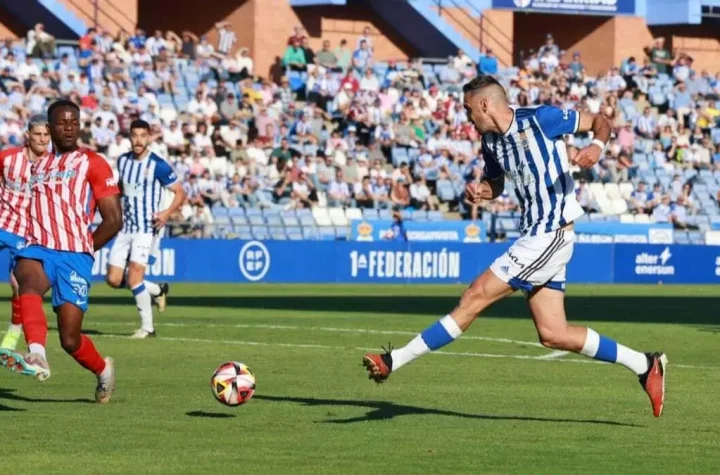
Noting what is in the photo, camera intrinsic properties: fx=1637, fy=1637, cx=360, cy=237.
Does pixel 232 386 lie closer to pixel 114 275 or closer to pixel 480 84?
pixel 480 84

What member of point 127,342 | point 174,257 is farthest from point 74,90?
point 127,342

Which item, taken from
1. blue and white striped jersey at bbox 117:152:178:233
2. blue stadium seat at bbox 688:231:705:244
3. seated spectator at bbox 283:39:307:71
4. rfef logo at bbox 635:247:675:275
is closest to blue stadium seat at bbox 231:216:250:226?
seated spectator at bbox 283:39:307:71

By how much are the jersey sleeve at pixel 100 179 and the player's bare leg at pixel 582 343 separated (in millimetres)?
2852

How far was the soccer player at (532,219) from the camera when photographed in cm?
1026

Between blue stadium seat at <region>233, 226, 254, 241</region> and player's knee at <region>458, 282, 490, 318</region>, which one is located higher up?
player's knee at <region>458, 282, 490, 318</region>

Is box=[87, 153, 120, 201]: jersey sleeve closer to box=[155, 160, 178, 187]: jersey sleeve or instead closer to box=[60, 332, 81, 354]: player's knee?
box=[60, 332, 81, 354]: player's knee

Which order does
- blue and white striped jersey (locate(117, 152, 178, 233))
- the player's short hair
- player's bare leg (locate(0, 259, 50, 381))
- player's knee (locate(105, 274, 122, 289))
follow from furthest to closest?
player's knee (locate(105, 274, 122, 289)) → blue and white striped jersey (locate(117, 152, 178, 233)) → the player's short hair → player's bare leg (locate(0, 259, 50, 381))

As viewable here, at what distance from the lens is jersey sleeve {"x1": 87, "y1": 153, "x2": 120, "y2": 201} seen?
10797 millimetres

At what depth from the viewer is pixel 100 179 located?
10.8 metres

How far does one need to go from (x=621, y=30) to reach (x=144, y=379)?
40909mm

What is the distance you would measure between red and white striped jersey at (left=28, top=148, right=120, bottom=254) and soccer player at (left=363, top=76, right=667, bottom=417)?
6.95 ft

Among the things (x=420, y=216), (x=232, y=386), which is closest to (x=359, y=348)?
(x=232, y=386)

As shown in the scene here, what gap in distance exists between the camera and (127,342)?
1717 centimetres

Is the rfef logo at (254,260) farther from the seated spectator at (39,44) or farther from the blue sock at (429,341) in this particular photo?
the blue sock at (429,341)
